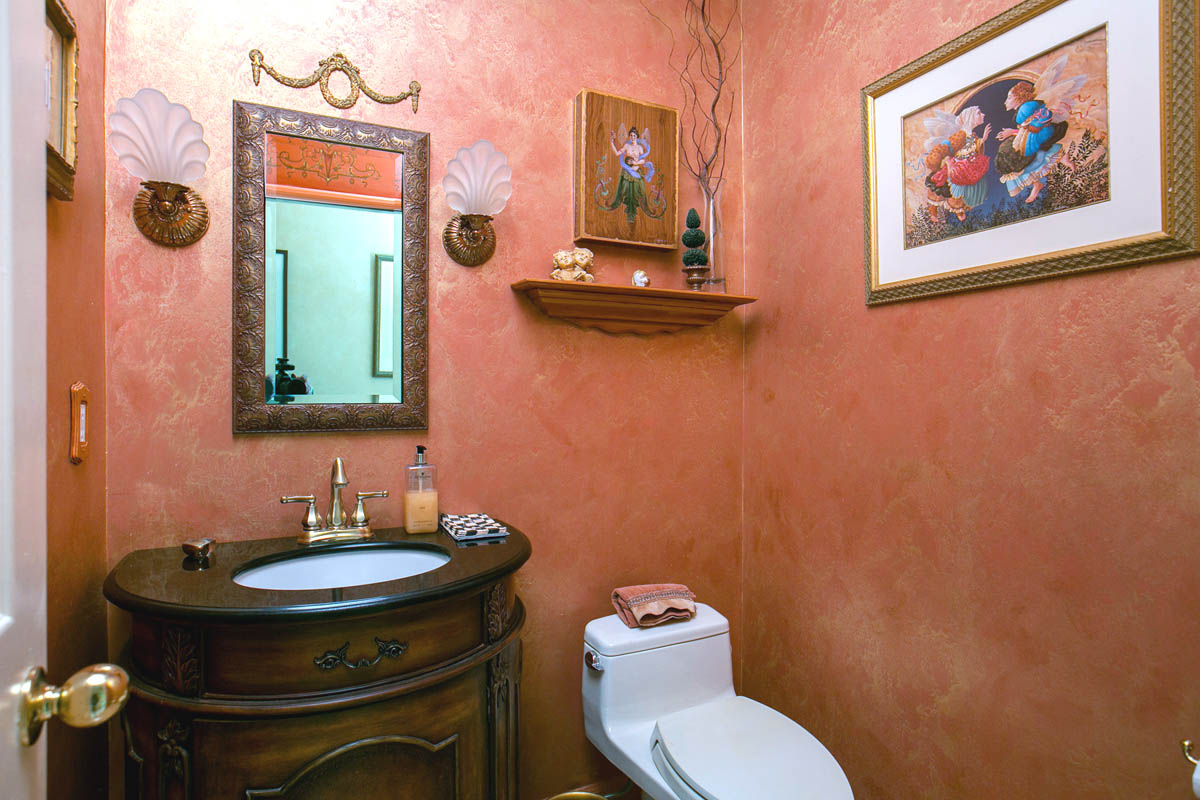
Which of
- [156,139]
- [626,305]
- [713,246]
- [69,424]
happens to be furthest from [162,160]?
[713,246]

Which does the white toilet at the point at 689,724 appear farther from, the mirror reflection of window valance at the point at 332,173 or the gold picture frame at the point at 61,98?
the gold picture frame at the point at 61,98

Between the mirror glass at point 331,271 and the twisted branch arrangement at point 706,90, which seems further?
the twisted branch arrangement at point 706,90

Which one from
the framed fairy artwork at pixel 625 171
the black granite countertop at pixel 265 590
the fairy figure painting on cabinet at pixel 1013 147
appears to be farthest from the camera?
the framed fairy artwork at pixel 625 171

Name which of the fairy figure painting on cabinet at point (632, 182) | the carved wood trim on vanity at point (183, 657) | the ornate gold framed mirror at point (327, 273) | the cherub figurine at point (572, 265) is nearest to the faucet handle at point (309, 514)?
the ornate gold framed mirror at point (327, 273)

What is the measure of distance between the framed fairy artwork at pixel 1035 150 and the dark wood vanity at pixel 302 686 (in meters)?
1.28

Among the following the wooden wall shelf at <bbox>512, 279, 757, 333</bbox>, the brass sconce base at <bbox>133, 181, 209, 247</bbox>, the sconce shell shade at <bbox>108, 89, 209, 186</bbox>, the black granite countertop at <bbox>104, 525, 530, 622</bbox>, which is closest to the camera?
the black granite countertop at <bbox>104, 525, 530, 622</bbox>

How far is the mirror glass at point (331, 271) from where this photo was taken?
1.57 metres

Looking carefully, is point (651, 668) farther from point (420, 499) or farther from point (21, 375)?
point (21, 375)

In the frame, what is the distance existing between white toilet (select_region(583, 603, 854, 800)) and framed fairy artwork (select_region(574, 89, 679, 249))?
1155 mm

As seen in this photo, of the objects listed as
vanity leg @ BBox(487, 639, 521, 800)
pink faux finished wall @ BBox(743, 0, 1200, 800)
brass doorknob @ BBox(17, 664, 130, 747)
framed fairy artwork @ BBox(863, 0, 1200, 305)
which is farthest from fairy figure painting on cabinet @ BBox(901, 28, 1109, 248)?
brass doorknob @ BBox(17, 664, 130, 747)

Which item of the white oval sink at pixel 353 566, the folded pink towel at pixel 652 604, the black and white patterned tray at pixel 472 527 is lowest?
the folded pink towel at pixel 652 604

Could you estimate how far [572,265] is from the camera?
1848mm

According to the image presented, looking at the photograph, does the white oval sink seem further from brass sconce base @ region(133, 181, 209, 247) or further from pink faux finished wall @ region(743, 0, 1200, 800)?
pink faux finished wall @ region(743, 0, 1200, 800)

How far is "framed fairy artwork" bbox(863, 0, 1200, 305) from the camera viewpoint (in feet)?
3.63
